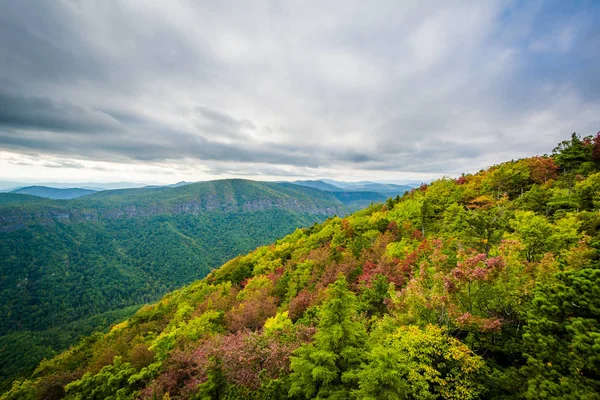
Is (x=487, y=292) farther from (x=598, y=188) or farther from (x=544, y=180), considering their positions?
(x=544, y=180)

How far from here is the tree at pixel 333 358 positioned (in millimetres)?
12484

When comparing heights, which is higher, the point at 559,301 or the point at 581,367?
the point at 559,301

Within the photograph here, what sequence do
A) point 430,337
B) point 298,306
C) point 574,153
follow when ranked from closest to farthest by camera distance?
point 430,337, point 298,306, point 574,153

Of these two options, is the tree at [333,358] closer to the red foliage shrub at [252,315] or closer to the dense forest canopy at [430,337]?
the dense forest canopy at [430,337]

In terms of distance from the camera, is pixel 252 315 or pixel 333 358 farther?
pixel 252 315

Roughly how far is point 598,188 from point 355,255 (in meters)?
32.2

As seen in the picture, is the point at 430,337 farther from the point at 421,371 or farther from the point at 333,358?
the point at 333,358

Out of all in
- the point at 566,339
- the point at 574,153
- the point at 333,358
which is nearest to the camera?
the point at 566,339

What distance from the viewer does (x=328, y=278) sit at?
36.3 m

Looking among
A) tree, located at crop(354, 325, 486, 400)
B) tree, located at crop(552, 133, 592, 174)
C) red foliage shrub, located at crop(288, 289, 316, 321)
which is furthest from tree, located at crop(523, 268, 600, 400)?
tree, located at crop(552, 133, 592, 174)

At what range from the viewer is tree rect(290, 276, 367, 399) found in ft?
41.0

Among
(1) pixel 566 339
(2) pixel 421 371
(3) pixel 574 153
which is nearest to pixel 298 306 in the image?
(2) pixel 421 371

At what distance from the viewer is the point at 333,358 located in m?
12.9

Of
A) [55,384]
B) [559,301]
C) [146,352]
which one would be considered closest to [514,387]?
[559,301]
